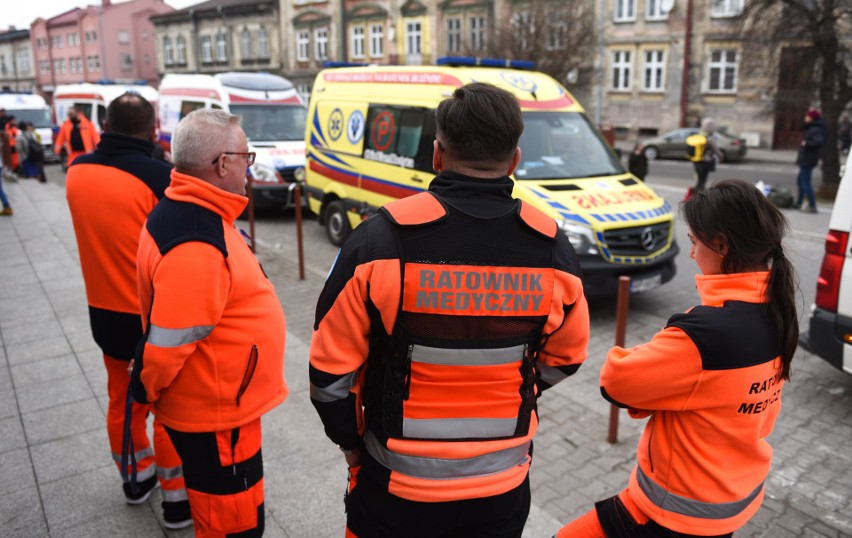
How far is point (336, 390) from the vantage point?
1.89m

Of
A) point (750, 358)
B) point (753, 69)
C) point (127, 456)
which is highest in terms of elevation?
point (753, 69)

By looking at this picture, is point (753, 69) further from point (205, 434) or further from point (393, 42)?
point (393, 42)

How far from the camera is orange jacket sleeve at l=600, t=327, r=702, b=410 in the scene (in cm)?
200

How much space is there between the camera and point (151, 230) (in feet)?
7.77

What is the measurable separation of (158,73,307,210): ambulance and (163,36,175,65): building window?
152 feet

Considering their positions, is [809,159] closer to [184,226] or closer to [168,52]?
[184,226]

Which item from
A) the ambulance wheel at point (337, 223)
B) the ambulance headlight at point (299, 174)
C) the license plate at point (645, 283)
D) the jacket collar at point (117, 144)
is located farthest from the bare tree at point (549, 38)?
the jacket collar at point (117, 144)

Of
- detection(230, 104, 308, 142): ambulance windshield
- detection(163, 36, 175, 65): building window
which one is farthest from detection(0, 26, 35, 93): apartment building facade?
detection(230, 104, 308, 142): ambulance windshield

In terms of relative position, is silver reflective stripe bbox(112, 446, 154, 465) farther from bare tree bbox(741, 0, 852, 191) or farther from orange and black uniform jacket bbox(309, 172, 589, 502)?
bare tree bbox(741, 0, 852, 191)

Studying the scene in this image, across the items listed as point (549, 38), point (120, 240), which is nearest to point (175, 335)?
point (120, 240)

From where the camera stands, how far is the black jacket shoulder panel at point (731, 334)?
197 cm

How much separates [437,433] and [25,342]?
5.22m

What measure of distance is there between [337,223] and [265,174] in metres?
2.72

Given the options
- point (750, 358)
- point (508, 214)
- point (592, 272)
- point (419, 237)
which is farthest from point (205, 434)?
point (592, 272)
